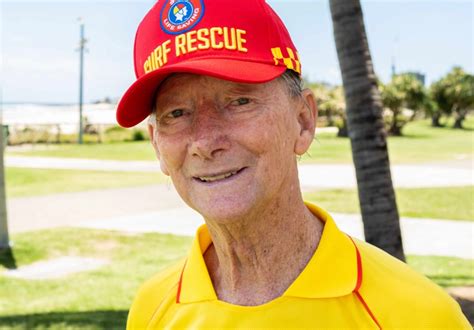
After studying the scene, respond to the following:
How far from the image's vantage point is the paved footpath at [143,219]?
9.91m

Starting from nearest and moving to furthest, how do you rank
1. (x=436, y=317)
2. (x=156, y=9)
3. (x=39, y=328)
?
(x=436, y=317)
(x=156, y=9)
(x=39, y=328)

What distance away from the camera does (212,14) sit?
1807 millimetres

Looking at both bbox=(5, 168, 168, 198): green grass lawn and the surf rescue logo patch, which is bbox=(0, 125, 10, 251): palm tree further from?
the surf rescue logo patch

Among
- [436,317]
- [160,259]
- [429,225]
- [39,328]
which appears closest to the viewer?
[436,317]

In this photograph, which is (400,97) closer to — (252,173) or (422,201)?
(422,201)

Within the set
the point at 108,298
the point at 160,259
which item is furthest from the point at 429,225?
the point at 108,298

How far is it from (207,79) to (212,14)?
0.17 meters

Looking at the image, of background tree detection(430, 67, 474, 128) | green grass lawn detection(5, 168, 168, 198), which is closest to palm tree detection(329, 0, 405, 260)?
green grass lawn detection(5, 168, 168, 198)

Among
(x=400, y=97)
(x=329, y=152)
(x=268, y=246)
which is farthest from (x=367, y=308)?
(x=400, y=97)

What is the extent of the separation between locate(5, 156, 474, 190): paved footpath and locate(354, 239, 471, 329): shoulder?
47.1 feet

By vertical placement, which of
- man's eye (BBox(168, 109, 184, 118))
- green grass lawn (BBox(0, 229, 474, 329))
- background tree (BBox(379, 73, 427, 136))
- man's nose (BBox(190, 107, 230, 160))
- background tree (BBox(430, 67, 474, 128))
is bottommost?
green grass lawn (BBox(0, 229, 474, 329))

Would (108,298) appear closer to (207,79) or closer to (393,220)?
(393,220)

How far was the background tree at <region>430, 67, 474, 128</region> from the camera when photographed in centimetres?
5597

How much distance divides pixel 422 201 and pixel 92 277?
7.87 m
